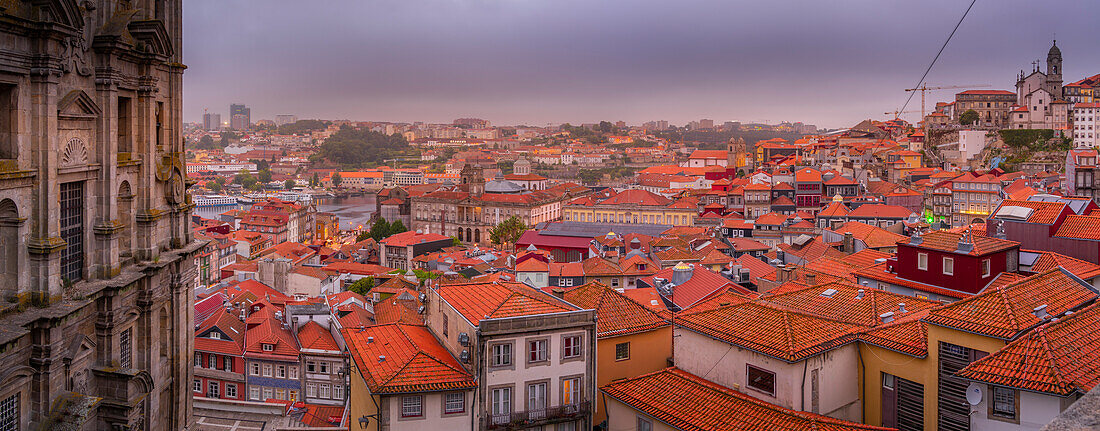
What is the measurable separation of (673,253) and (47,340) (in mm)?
27108

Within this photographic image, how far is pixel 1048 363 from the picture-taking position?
29.8 feet

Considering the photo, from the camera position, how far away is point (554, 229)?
172 ft

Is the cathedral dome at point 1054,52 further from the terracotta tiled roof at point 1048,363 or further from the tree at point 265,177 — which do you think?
the tree at point 265,177

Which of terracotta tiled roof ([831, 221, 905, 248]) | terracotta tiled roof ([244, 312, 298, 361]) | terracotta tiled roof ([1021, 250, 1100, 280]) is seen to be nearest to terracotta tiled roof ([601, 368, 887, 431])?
terracotta tiled roof ([1021, 250, 1100, 280])

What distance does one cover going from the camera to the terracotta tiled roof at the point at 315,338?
2248 cm

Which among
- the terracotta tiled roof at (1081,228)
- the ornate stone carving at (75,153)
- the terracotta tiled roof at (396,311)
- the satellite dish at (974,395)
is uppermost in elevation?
the ornate stone carving at (75,153)

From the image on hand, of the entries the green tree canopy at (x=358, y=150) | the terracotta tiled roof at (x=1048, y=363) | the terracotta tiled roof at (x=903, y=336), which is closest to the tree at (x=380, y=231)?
the terracotta tiled roof at (x=903, y=336)

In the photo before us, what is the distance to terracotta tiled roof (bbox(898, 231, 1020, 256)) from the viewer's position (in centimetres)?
1528

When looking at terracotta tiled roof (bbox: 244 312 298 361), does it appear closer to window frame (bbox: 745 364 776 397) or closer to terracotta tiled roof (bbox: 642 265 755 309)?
terracotta tiled roof (bbox: 642 265 755 309)

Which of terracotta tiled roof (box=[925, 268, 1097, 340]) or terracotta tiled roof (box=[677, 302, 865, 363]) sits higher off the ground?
terracotta tiled roof (box=[925, 268, 1097, 340])

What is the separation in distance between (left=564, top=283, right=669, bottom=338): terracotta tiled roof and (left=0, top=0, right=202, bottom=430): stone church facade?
21.7 feet

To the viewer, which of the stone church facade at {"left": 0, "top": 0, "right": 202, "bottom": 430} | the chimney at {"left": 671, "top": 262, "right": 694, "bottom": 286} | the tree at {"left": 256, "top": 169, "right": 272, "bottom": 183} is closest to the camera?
the stone church facade at {"left": 0, "top": 0, "right": 202, "bottom": 430}

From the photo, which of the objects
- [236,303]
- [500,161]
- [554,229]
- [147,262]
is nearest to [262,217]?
[554,229]

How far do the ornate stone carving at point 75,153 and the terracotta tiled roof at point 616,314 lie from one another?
24.6ft
